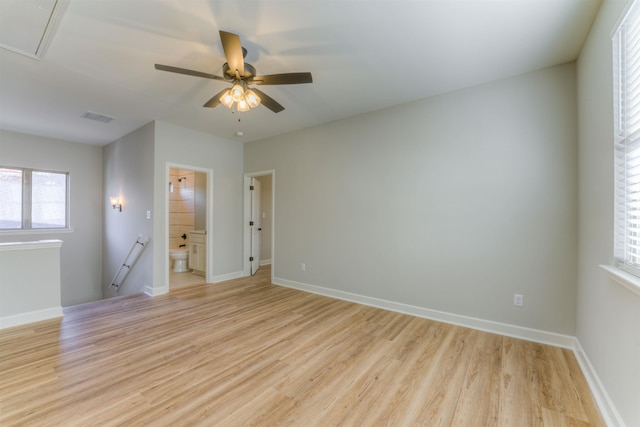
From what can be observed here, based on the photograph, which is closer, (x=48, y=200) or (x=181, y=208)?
(x=48, y=200)

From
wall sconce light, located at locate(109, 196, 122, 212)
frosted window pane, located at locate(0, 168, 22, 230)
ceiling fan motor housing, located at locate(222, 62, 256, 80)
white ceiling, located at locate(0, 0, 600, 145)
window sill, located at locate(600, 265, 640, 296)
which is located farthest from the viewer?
wall sconce light, located at locate(109, 196, 122, 212)

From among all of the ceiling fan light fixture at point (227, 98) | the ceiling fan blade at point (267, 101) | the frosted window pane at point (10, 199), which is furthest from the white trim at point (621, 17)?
the frosted window pane at point (10, 199)

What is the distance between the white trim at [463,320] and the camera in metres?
2.62

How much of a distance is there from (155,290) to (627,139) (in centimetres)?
545

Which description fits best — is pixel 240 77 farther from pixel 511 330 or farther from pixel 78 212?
pixel 78 212

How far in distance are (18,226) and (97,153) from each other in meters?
1.94

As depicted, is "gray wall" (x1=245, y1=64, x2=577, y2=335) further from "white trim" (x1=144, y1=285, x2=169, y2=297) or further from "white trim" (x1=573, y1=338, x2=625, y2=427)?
"white trim" (x1=144, y1=285, x2=169, y2=297)

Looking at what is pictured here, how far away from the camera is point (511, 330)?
281 centimetres

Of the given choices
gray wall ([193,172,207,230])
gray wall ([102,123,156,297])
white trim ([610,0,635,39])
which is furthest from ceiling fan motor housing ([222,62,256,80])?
gray wall ([193,172,207,230])

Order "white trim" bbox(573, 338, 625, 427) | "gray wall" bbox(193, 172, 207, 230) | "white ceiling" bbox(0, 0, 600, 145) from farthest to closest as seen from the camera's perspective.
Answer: "gray wall" bbox(193, 172, 207, 230) → "white ceiling" bbox(0, 0, 600, 145) → "white trim" bbox(573, 338, 625, 427)

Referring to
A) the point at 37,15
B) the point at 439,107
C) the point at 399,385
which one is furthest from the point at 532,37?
the point at 37,15

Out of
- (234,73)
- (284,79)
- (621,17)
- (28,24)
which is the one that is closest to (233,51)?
(234,73)

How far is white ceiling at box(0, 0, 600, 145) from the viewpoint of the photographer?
6.41ft

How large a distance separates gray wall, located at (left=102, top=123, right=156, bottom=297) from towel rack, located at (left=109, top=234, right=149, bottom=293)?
89 millimetres
